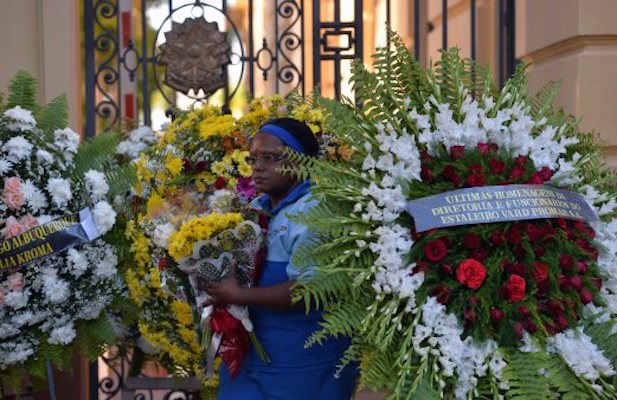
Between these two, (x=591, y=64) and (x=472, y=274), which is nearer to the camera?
(x=472, y=274)

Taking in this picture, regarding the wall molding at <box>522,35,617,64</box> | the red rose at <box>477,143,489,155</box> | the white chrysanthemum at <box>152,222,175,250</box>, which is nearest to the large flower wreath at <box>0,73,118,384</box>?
the white chrysanthemum at <box>152,222,175,250</box>

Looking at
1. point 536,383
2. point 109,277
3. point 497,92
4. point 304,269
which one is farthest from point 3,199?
point 536,383

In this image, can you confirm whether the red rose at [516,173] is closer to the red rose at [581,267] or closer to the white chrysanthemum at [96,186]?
the red rose at [581,267]

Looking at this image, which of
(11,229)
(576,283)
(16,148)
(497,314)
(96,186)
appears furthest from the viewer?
(96,186)

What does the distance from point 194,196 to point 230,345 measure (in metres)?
0.59

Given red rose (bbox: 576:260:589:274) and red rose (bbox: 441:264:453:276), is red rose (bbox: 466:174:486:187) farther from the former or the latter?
red rose (bbox: 576:260:589:274)

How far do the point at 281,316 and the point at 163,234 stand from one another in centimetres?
45

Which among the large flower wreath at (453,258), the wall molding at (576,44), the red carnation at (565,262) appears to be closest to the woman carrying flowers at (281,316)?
the large flower wreath at (453,258)

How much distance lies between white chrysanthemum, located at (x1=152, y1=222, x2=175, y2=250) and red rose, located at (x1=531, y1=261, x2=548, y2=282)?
1.13m

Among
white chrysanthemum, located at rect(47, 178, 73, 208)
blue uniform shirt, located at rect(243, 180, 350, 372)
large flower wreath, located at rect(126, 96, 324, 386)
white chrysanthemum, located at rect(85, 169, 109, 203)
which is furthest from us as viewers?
white chrysanthemum, located at rect(85, 169, 109, 203)

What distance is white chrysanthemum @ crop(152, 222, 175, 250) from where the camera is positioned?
3.38 m

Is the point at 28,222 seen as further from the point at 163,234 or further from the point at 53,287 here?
the point at 163,234

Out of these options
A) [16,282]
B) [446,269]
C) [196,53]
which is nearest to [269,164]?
[446,269]

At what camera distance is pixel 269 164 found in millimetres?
3350
